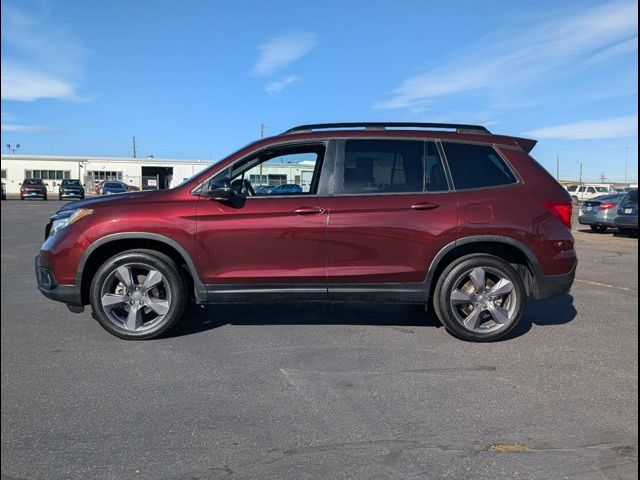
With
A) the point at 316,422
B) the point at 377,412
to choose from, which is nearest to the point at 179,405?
the point at 316,422

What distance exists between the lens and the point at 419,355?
468 cm

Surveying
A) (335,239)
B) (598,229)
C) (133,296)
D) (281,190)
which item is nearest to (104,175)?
(598,229)

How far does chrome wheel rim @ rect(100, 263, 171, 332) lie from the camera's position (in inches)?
194

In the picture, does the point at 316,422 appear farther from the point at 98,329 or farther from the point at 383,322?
the point at 98,329

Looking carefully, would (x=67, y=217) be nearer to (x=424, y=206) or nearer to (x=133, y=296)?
(x=133, y=296)

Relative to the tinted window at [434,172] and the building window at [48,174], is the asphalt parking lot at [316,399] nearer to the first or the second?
the tinted window at [434,172]

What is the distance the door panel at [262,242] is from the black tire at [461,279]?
45.1 inches

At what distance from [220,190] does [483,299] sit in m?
2.65

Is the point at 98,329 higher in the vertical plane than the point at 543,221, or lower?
lower

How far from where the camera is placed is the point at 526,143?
545cm

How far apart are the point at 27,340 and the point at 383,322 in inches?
135

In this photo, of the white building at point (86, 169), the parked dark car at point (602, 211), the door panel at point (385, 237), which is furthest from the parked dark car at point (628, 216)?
the white building at point (86, 169)

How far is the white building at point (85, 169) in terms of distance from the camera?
65.9 metres

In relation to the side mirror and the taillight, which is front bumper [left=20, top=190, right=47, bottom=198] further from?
the taillight
